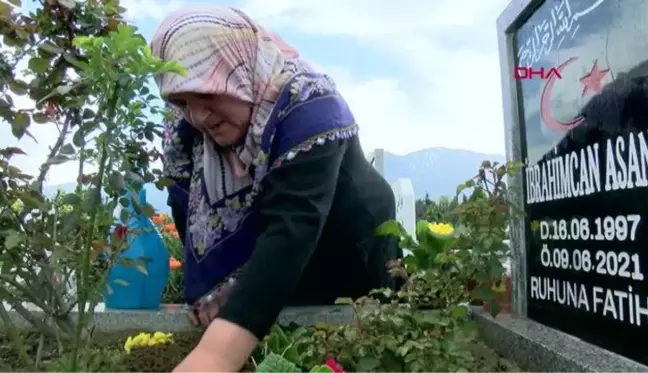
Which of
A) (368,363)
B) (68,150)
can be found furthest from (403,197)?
(68,150)

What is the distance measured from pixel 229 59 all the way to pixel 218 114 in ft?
0.44

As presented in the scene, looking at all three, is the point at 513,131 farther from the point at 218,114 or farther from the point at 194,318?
the point at 194,318

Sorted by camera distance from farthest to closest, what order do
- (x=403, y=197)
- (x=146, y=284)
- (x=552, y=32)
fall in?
1. (x=403, y=197)
2. (x=146, y=284)
3. (x=552, y=32)

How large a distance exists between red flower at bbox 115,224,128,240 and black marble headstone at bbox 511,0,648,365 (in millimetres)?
999

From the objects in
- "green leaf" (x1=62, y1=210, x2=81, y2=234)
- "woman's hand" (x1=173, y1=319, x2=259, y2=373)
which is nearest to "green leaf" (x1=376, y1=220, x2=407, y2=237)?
"woman's hand" (x1=173, y1=319, x2=259, y2=373)

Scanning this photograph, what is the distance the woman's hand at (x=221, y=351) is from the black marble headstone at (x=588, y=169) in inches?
29.7

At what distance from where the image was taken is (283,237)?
1.62 meters

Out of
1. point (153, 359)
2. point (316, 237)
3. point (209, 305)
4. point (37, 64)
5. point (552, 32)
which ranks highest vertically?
point (552, 32)

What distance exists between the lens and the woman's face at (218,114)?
1.77 metres

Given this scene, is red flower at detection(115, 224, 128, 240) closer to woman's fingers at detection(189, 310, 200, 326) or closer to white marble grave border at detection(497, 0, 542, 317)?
woman's fingers at detection(189, 310, 200, 326)

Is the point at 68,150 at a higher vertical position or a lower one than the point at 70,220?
higher

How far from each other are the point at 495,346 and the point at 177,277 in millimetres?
2288

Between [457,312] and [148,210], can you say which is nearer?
[148,210]

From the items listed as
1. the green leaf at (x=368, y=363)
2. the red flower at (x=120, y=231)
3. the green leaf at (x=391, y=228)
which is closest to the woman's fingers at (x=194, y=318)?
the green leaf at (x=391, y=228)
